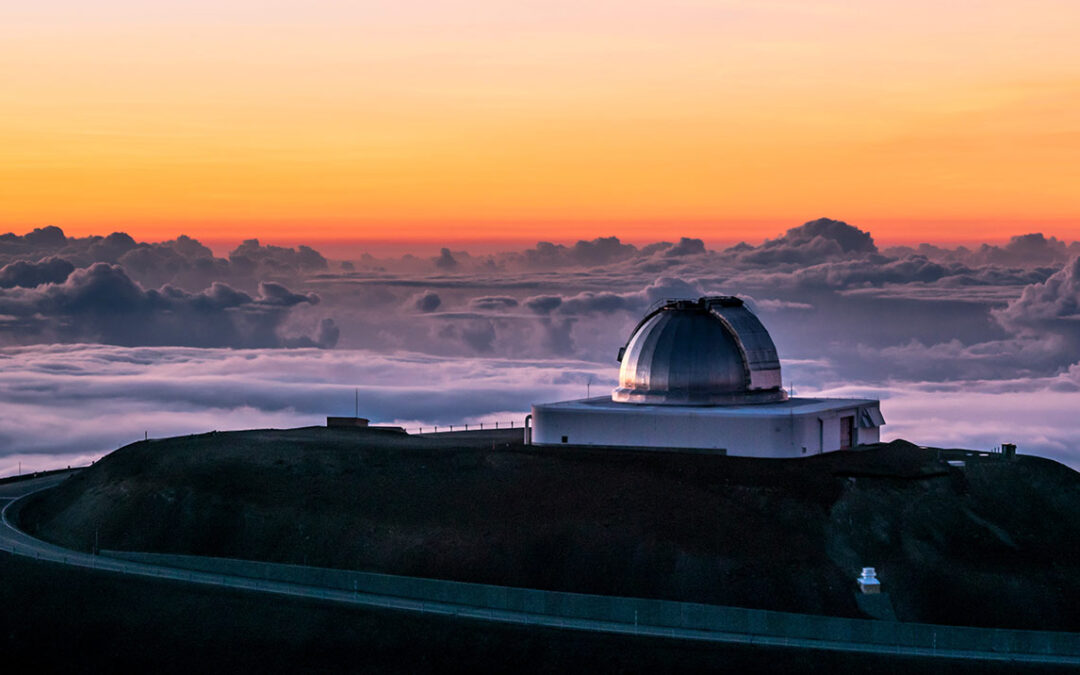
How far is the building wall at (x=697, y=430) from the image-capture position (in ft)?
301

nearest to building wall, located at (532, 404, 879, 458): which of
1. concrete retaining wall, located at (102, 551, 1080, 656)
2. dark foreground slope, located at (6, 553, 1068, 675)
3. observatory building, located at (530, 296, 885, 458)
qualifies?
observatory building, located at (530, 296, 885, 458)

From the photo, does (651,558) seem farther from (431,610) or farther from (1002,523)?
(1002,523)

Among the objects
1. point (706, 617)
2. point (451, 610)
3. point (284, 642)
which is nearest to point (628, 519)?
point (706, 617)

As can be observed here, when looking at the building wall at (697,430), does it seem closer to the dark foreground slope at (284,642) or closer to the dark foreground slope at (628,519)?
the dark foreground slope at (628,519)

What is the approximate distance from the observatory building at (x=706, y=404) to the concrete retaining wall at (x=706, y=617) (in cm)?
1763

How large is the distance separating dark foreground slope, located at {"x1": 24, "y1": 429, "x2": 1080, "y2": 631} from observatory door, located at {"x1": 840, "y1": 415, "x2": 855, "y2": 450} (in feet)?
7.15

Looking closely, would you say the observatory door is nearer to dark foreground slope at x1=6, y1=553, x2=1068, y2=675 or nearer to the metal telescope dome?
the metal telescope dome

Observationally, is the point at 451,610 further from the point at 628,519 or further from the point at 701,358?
the point at 701,358

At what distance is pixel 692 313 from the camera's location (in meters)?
97.5

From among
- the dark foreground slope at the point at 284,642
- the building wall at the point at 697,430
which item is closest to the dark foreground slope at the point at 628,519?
the building wall at the point at 697,430

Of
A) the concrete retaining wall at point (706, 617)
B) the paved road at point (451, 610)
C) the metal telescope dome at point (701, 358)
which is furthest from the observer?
the metal telescope dome at point (701, 358)

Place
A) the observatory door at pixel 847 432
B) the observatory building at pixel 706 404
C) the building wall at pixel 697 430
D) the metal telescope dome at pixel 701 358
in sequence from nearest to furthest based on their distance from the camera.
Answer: the building wall at pixel 697 430 < the observatory building at pixel 706 404 < the metal telescope dome at pixel 701 358 < the observatory door at pixel 847 432

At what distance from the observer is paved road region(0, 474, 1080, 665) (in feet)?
239

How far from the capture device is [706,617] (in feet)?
247
